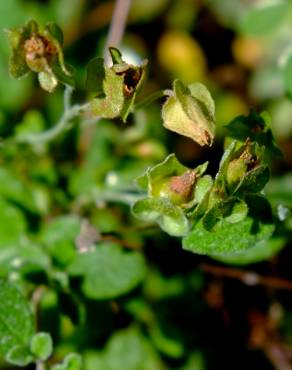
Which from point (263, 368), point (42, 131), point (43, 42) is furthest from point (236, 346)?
point (43, 42)

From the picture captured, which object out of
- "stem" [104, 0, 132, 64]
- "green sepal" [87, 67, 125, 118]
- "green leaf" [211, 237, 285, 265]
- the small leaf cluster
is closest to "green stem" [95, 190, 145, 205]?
"green leaf" [211, 237, 285, 265]

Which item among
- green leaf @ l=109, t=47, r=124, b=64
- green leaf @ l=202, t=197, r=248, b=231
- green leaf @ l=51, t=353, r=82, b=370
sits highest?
green leaf @ l=109, t=47, r=124, b=64

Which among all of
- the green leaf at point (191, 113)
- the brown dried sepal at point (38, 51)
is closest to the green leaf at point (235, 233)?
the green leaf at point (191, 113)

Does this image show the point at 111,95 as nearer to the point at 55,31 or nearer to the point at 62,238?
the point at 55,31

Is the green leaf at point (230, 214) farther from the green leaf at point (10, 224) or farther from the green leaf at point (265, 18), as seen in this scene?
the green leaf at point (265, 18)

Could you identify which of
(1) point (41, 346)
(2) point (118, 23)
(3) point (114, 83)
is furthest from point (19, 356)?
(2) point (118, 23)

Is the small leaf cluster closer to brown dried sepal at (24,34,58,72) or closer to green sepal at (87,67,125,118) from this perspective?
green sepal at (87,67,125,118)

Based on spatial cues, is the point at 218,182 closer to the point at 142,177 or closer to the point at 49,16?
the point at 142,177
